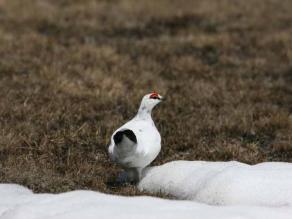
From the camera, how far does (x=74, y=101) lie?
37.2ft

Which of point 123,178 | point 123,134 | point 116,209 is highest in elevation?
point 123,134

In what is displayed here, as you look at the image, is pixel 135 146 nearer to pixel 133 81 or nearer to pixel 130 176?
pixel 130 176

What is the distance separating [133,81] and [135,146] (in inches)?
216

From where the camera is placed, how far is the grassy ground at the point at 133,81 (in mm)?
9180

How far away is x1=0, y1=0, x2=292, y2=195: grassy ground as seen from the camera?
9.18 meters

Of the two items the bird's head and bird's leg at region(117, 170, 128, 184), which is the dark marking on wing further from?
the bird's head

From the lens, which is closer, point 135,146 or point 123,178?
point 135,146

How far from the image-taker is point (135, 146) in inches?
293

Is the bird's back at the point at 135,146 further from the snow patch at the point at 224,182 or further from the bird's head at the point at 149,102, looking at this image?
the bird's head at the point at 149,102

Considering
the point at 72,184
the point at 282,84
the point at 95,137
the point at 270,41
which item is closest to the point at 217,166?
the point at 72,184

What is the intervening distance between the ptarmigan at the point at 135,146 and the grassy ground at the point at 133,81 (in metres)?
0.38

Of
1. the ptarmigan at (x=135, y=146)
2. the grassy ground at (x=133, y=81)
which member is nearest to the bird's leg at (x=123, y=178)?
the ptarmigan at (x=135, y=146)

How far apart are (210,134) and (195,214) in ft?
13.8

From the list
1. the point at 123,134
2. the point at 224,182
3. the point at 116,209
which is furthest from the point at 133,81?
the point at 116,209
